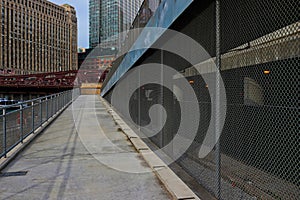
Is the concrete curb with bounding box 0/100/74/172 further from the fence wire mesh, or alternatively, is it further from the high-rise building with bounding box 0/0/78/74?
the high-rise building with bounding box 0/0/78/74

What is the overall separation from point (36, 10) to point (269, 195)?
182711 mm

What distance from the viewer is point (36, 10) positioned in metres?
164

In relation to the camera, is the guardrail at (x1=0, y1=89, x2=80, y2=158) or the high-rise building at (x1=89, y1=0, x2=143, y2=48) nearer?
the guardrail at (x1=0, y1=89, x2=80, y2=158)

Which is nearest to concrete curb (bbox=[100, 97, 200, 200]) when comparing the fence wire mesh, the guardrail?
the fence wire mesh

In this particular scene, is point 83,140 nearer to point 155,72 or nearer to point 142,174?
point 155,72

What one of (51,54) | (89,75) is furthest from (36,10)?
(89,75)

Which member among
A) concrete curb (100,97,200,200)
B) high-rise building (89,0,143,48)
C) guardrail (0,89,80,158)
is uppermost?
high-rise building (89,0,143,48)

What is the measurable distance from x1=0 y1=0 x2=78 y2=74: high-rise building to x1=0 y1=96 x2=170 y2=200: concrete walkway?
465 ft

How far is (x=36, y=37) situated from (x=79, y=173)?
178 metres

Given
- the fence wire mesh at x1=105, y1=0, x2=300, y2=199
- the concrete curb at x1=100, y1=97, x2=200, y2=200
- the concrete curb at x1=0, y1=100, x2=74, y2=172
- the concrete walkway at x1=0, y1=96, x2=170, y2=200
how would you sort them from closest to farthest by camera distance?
the concrete curb at x1=100, y1=97, x2=200, y2=200, the concrete walkway at x1=0, y1=96, x2=170, y2=200, the fence wire mesh at x1=105, y1=0, x2=300, y2=199, the concrete curb at x1=0, y1=100, x2=74, y2=172

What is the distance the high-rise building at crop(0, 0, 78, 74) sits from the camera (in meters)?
144

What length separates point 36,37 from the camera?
164 m

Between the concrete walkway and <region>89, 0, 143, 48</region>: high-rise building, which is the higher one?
<region>89, 0, 143, 48</region>: high-rise building

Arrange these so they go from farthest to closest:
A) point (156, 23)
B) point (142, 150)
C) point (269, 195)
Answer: point (142, 150) < point (156, 23) < point (269, 195)
